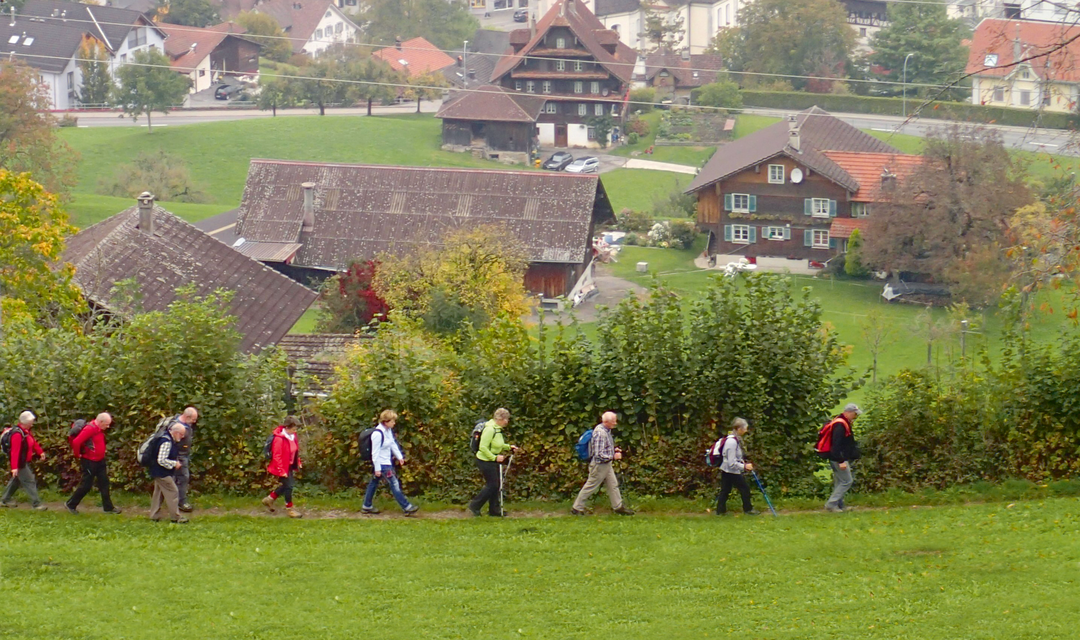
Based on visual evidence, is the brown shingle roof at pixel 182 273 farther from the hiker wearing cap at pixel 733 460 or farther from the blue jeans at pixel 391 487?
the hiker wearing cap at pixel 733 460

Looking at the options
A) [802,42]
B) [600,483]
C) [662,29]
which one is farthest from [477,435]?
[662,29]

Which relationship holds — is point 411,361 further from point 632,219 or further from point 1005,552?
point 632,219

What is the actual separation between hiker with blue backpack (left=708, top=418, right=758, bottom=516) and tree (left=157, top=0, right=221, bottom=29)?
121 m

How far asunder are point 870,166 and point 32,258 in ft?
158

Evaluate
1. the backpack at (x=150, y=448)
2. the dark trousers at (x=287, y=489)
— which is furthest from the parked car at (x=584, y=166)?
the backpack at (x=150, y=448)

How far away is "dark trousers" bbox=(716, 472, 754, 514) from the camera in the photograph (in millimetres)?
18969

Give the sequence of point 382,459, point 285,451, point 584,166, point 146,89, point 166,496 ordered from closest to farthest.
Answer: point 166,496 < point 285,451 < point 382,459 < point 584,166 < point 146,89

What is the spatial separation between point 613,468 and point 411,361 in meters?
3.35

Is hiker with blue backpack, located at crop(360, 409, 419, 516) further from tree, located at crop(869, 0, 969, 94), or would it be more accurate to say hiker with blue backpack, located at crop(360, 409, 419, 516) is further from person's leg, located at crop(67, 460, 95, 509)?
tree, located at crop(869, 0, 969, 94)

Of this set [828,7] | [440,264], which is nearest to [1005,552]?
[440,264]

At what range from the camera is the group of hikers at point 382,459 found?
60.5ft

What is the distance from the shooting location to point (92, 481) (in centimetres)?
1883

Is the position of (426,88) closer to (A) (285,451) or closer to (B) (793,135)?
(B) (793,135)

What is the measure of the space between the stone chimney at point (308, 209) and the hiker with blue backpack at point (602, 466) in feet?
143
